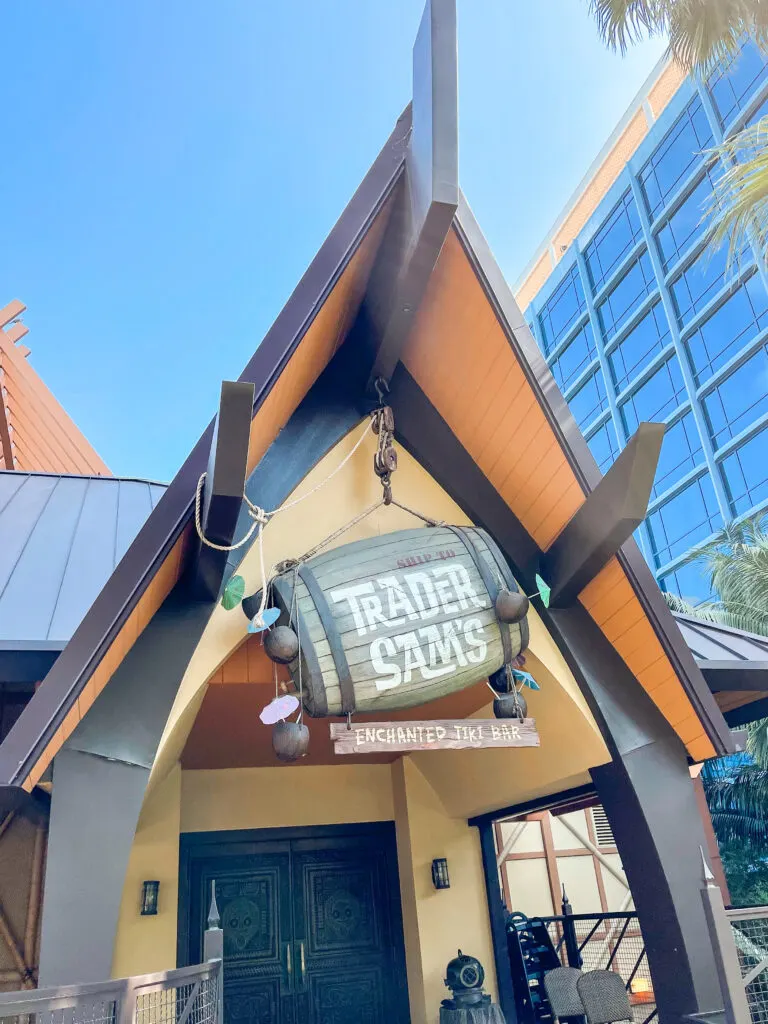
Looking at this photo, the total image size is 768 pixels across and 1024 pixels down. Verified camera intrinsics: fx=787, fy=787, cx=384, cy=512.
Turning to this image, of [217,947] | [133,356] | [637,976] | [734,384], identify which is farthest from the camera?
[133,356]

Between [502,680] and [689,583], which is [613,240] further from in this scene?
[502,680]

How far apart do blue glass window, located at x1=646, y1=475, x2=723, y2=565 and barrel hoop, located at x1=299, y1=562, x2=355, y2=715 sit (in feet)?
82.7

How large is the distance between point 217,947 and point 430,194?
333 cm

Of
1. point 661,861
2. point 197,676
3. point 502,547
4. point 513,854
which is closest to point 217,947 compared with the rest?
point 197,676

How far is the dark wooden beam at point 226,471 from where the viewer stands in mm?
2850

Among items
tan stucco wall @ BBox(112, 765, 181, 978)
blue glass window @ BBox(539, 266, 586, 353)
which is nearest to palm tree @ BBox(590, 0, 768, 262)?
tan stucco wall @ BBox(112, 765, 181, 978)

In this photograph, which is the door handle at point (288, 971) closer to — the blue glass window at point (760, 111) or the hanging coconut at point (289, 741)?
the hanging coconut at point (289, 741)

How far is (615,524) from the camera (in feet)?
12.2

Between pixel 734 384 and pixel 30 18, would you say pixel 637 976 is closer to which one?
pixel 734 384

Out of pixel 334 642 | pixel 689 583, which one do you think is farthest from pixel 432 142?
pixel 689 583

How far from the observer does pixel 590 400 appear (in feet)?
113

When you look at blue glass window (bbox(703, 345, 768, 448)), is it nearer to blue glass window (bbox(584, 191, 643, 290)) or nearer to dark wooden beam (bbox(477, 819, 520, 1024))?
blue glass window (bbox(584, 191, 643, 290))

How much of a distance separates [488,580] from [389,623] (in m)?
0.57

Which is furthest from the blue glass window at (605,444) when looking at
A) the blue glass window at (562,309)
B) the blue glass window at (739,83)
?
the blue glass window at (739,83)
